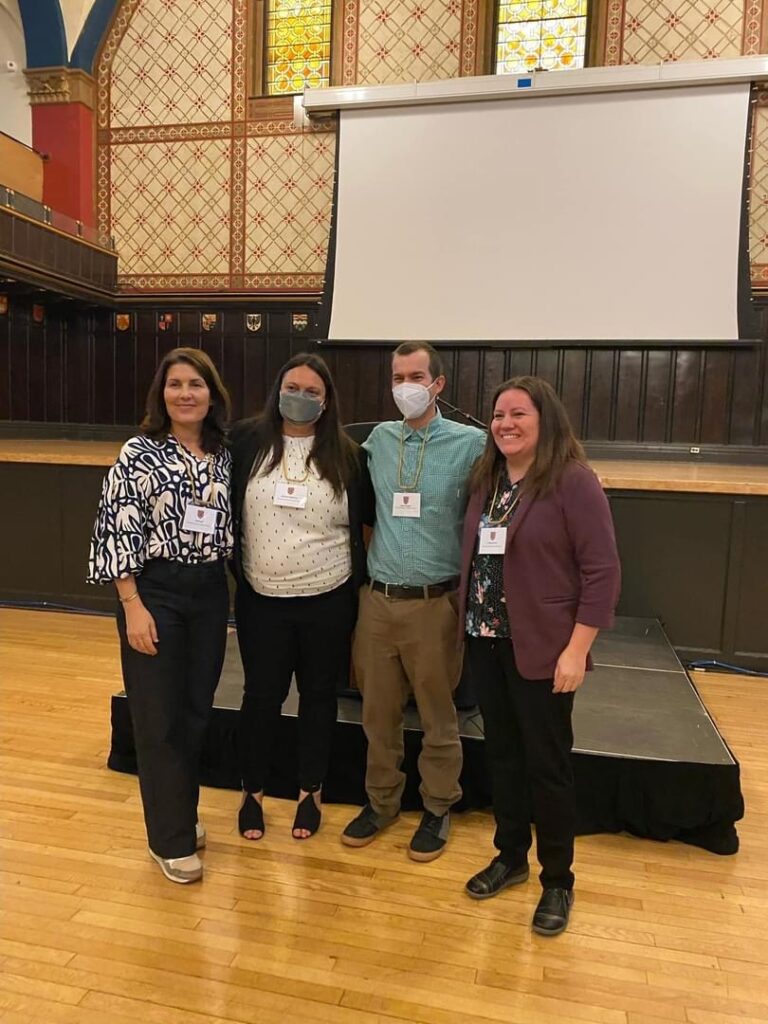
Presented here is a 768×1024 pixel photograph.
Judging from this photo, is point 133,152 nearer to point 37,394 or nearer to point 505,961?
point 37,394

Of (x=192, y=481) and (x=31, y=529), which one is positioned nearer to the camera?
(x=192, y=481)

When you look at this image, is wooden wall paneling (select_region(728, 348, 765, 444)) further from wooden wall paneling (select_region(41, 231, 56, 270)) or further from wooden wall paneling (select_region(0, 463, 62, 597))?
wooden wall paneling (select_region(41, 231, 56, 270))

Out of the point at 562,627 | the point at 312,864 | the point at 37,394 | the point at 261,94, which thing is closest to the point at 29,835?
the point at 312,864

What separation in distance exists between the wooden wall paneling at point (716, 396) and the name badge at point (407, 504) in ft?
17.2

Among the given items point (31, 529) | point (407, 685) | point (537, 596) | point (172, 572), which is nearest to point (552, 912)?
point (407, 685)

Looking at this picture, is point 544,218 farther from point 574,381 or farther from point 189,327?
point 189,327

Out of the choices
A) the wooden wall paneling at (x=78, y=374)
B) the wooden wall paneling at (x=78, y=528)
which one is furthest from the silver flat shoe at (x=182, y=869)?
the wooden wall paneling at (x=78, y=374)

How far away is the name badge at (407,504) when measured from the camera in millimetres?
2031

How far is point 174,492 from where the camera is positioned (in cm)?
189

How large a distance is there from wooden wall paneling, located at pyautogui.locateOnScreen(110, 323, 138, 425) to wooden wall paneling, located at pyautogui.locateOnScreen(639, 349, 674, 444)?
4.98 meters

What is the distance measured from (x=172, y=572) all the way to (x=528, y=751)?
1.01 metres

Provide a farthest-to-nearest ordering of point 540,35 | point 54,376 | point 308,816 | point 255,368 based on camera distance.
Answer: point 54,376 < point 255,368 < point 540,35 < point 308,816

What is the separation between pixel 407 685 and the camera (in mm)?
2219

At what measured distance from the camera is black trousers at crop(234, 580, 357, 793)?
2.11 metres
